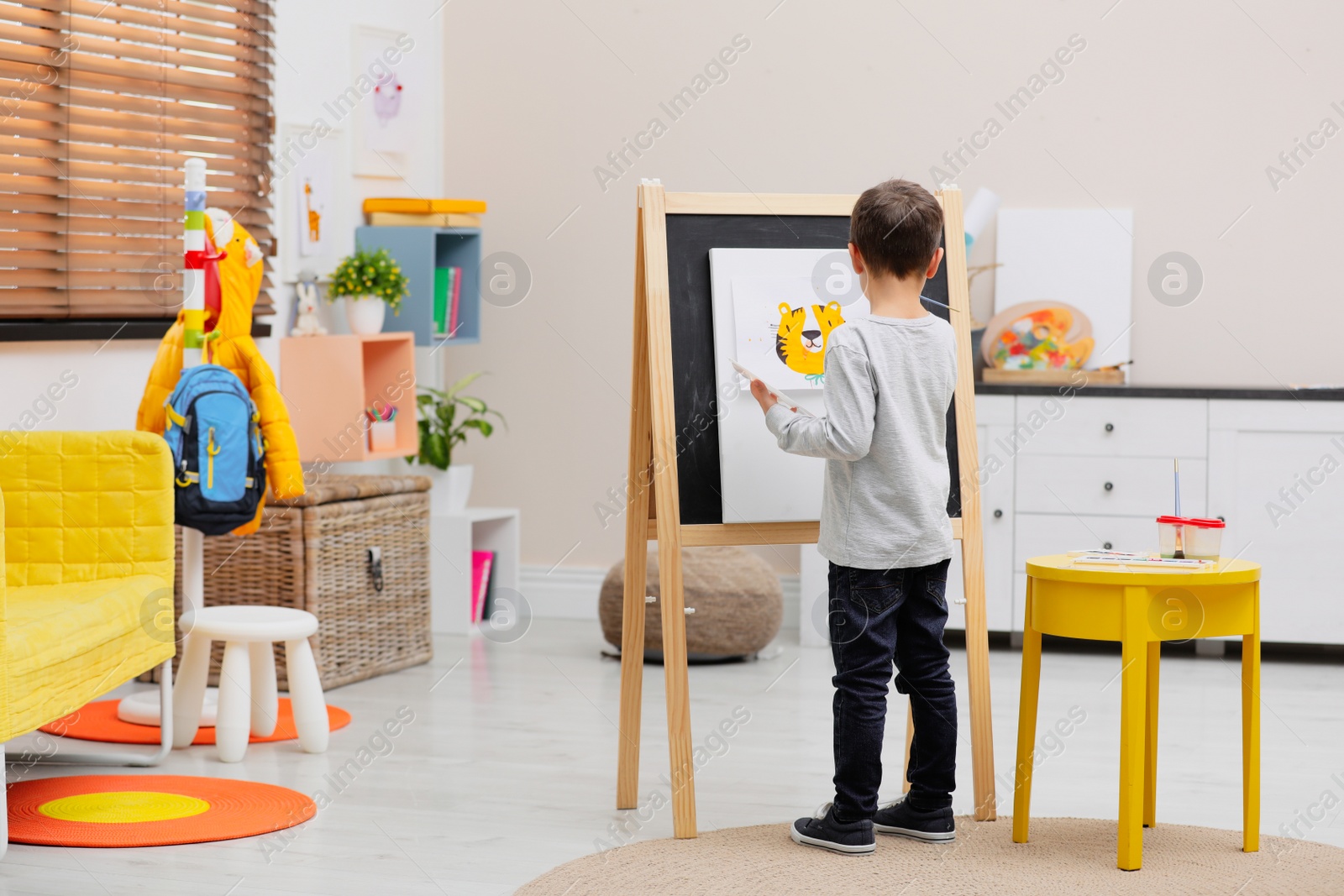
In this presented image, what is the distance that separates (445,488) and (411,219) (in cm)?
84

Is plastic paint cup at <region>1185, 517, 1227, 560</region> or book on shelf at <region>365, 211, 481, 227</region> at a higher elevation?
book on shelf at <region>365, 211, 481, 227</region>

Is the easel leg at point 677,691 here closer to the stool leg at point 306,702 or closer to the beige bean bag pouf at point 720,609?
the stool leg at point 306,702

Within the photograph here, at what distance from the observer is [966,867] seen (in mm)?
2301

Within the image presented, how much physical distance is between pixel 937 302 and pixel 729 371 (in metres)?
0.41

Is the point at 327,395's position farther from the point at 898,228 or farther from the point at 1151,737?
the point at 1151,737

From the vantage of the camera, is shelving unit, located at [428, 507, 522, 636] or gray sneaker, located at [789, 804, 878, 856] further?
shelving unit, located at [428, 507, 522, 636]

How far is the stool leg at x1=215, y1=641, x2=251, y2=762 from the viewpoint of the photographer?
2.99 metres

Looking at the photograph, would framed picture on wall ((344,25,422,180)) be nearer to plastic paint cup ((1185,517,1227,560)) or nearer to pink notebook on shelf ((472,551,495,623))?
pink notebook on shelf ((472,551,495,623))

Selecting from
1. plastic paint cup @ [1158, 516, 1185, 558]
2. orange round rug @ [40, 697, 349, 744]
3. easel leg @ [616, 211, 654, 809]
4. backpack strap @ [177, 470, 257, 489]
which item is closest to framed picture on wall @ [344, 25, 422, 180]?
backpack strap @ [177, 470, 257, 489]

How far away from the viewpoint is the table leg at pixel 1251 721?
2.31 m

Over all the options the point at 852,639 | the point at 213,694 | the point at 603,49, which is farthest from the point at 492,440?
the point at 852,639

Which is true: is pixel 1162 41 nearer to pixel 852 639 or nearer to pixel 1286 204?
pixel 1286 204

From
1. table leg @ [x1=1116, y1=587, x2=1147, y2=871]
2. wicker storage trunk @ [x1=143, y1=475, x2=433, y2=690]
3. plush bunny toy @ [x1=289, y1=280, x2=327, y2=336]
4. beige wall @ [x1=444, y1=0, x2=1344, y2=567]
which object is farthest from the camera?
beige wall @ [x1=444, y1=0, x2=1344, y2=567]

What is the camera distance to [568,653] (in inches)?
168
